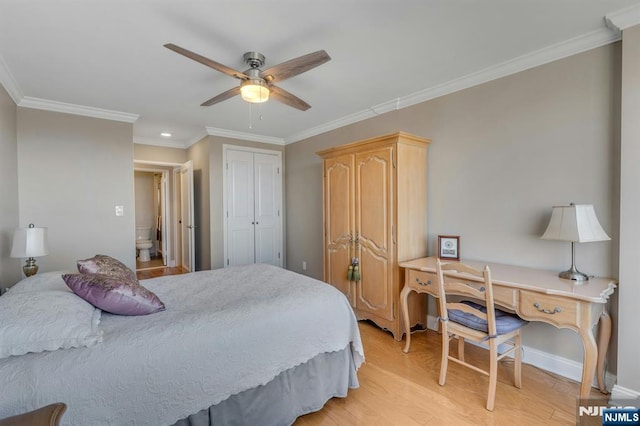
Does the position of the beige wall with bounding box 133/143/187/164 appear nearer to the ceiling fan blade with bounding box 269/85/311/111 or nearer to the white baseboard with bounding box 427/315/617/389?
the ceiling fan blade with bounding box 269/85/311/111

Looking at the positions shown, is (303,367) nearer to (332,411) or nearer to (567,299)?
(332,411)

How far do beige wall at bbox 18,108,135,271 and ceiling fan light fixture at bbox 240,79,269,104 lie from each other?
2443mm

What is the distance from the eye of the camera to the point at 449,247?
2.88m

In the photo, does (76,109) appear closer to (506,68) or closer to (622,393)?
(506,68)

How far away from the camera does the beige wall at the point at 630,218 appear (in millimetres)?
1847

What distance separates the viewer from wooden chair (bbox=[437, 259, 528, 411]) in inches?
75.7

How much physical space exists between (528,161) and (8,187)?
467cm

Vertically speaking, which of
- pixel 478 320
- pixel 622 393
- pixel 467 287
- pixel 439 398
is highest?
pixel 467 287

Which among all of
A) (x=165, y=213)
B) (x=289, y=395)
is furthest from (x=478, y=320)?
(x=165, y=213)

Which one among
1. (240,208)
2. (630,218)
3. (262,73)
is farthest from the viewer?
(240,208)

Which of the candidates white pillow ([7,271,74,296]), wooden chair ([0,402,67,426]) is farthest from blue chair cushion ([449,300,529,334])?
A: white pillow ([7,271,74,296])

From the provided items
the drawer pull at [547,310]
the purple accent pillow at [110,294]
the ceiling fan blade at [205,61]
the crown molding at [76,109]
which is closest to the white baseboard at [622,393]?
the drawer pull at [547,310]

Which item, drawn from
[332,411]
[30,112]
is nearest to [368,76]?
[332,411]

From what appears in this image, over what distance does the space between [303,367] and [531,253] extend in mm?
2014
